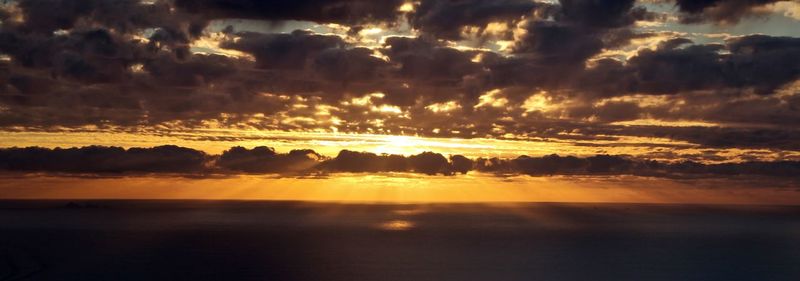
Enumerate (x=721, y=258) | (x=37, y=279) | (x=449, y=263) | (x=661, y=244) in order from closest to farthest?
Answer: (x=37, y=279) → (x=449, y=263) → (x=721, y=258) → (x=661, y=244)

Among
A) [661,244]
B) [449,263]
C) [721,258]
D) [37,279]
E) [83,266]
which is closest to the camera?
[37,279]

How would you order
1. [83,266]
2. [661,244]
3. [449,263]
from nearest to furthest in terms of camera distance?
[83,266]
[449,263]
[661,244]

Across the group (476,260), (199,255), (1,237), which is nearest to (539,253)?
(476,260)

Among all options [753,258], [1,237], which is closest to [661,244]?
[753,258]

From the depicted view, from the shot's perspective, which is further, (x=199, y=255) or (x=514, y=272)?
(x=199, y=255)

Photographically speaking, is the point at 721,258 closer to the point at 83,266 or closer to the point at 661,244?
the point at 661,244

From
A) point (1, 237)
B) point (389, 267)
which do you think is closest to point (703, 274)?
point (389, 267)

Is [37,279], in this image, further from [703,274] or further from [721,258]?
[721,258]

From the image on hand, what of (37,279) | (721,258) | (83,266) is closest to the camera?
(37,279)

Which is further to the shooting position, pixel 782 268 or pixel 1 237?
pixel 1 237
